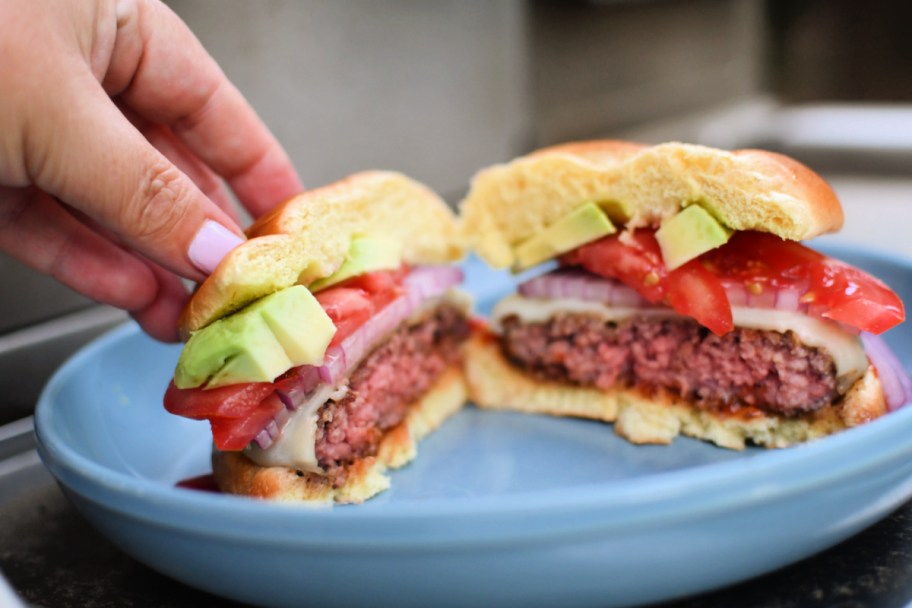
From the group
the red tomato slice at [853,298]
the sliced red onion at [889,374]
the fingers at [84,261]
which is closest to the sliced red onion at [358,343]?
the fingers at [84,261]

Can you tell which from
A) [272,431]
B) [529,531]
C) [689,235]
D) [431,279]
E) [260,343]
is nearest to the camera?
[529,531]

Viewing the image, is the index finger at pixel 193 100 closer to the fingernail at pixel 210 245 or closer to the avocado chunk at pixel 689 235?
the fingernail at pixel 210 245

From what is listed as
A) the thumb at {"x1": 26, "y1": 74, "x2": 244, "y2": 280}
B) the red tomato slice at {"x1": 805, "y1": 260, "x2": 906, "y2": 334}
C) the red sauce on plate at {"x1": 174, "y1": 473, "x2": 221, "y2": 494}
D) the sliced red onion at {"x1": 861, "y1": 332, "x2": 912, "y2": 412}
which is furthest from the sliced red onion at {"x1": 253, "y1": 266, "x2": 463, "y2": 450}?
the sliced red onion at {"x1": 861, "y1": 332, "x2": 912, "y2": 412}

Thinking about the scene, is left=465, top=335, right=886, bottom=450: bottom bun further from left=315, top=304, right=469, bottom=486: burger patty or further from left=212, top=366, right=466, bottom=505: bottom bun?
left=212, top=366, right=466, bottom=505: bottom bun

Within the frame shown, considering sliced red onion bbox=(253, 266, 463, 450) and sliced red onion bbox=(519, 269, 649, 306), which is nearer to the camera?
sliced red onion bbox=(253, 266, 463, 450)

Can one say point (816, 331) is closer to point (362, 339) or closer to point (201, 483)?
point (362, 339)

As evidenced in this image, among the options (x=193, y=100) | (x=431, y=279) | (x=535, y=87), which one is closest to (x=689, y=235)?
(x=431, y=279)

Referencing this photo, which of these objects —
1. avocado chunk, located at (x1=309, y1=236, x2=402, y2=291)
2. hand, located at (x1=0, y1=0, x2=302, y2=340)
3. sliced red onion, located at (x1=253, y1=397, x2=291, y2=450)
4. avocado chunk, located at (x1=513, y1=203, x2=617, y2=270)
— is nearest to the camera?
hand, located at (x1=0, y1=0, x2=302, y2=340)
